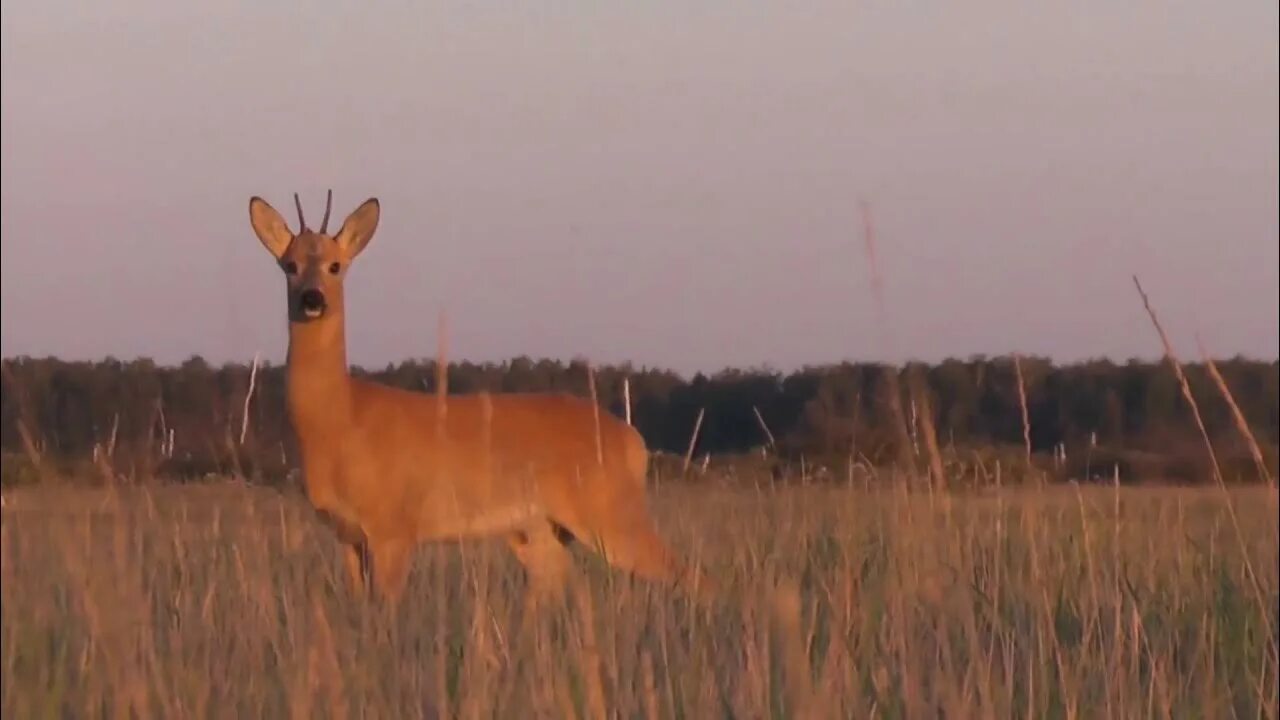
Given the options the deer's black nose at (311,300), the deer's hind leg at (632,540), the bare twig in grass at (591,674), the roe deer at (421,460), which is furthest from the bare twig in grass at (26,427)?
the deer's hind leg at (632,540)

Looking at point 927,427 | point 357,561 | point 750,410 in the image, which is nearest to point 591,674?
point 927,427

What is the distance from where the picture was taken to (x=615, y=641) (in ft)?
14.1

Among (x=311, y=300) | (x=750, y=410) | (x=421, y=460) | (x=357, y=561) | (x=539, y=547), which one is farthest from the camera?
(x=539, y=547)

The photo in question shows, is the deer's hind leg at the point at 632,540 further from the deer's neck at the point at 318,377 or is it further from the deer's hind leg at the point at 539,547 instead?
the deer's neck at the point at 318,377

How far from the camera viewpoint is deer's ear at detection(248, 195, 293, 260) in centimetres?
841

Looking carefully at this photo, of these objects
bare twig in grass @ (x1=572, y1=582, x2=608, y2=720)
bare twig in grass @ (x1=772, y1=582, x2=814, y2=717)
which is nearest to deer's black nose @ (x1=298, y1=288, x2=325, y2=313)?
bare twig in grass @ (x1=572, y1=582, x2=608, y2=720)

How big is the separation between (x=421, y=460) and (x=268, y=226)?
4.24 ft

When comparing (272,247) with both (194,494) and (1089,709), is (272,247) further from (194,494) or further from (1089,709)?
(1089,709)

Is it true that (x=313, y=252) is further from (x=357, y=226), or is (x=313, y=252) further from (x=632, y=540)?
(x=632, y=540)

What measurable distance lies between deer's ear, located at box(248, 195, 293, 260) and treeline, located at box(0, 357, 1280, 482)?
630 mm

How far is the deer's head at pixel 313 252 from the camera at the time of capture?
318 inches

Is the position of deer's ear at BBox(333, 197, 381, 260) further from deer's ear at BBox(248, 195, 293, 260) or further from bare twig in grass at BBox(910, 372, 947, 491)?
bare twig in grass at BBox(910, 372, 947, 491)

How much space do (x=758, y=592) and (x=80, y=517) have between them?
2.38 metres

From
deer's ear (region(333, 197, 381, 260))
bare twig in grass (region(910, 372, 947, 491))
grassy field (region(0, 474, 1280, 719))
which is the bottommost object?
grassy field (region(0, 474, 1280, 719))
